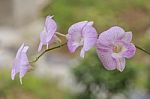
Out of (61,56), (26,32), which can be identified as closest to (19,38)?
(26,32)

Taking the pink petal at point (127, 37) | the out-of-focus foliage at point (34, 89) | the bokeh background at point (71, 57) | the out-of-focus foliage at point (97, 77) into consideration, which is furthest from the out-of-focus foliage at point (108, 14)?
the pink petal at point (127, 37)

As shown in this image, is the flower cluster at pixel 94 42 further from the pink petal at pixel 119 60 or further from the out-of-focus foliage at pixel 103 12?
the out-of-focus foliage at pixel 103 12

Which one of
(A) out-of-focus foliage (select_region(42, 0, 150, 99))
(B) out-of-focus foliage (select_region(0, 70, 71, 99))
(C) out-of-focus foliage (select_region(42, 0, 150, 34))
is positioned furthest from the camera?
(C) out-of-focus foliage (select_region(42, 0, 150, 34))

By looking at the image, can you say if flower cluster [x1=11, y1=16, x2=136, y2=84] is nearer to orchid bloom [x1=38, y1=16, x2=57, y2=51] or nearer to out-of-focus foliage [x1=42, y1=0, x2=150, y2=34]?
orchid bloom [x1=38, y1=16, x2=57, y2=51]

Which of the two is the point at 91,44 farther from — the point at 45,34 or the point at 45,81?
the point at 45,81

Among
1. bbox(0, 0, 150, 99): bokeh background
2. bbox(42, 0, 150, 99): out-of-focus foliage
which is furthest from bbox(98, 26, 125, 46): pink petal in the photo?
bbox(42, 0, 150, 99): out-of-focus foliage

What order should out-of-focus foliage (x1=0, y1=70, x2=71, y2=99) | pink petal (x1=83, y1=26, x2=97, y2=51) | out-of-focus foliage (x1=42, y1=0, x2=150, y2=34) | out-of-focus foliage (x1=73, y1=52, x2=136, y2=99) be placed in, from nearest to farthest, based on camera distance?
pink petal (x1=83, y1=26, x2=97, y2=51)
out-of-focus foliage (x1=73, y1=52, x2=136, y2=99)
out-of-focus foliage (x1=0, y1=70, x2=71, y2=99)
out-of-focus foliage (x1=42, y1=0, x2=150, y2=34)
